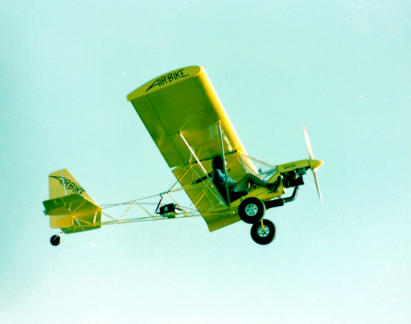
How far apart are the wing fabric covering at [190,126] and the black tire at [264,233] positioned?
73 centimetres

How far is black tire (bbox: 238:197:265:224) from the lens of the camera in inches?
336

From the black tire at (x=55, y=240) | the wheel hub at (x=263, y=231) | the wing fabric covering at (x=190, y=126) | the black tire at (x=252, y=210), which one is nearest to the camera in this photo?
the black tire at (x=252, y=210)

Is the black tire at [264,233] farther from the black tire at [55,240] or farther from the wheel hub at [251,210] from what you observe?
the black tire at [55,240]

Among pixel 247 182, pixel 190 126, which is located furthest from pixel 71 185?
pixel 247 182

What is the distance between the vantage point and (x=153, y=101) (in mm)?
9008

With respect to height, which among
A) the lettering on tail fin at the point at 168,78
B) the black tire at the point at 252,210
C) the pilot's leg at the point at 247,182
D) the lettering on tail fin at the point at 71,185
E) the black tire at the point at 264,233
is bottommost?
the black tire at the point at 264,233

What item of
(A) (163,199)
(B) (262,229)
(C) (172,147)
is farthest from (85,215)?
(B) (262,229)

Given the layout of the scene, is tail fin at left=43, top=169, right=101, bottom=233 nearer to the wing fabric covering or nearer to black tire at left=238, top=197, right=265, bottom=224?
the wing fabric covering

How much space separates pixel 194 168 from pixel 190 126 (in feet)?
5.36

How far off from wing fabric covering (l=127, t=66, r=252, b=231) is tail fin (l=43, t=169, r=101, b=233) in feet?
8.07

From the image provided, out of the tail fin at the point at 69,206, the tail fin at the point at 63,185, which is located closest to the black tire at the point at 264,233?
the tail fin at the point at 69,206

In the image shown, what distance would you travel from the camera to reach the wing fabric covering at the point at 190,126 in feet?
28.6

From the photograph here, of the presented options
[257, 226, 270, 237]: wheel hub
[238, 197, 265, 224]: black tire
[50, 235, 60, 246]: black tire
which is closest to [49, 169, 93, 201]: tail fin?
[50, 235, 60, 246]: black tire

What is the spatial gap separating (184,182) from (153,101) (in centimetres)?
288
